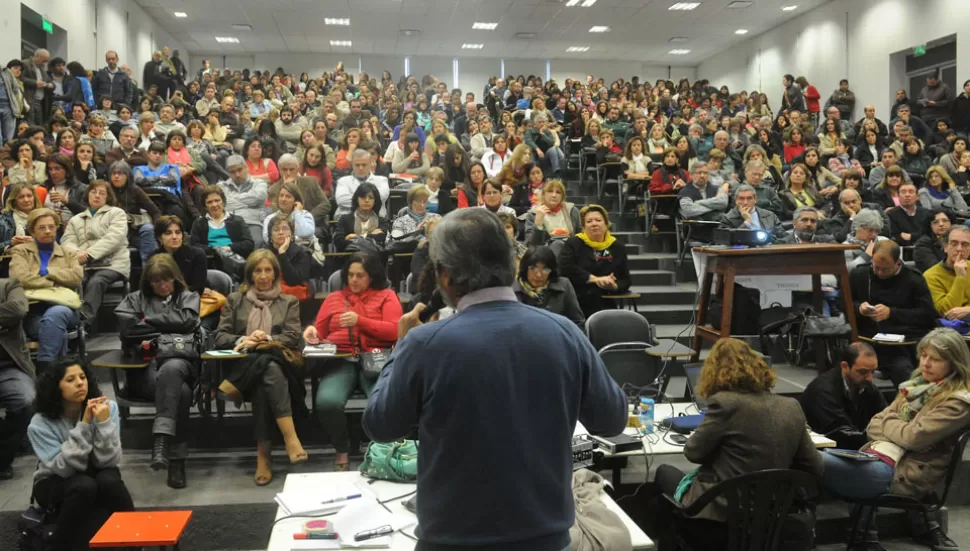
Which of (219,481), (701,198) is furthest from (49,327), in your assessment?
(701,198)

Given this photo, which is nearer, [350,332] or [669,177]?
[350,332]

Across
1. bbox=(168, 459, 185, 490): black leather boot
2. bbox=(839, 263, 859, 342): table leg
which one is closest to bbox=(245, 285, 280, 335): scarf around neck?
bbox=(168, 459, 185, 490): black leather boot

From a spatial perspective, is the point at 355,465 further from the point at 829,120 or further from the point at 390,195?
the point at 829,120

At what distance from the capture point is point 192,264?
201 inches

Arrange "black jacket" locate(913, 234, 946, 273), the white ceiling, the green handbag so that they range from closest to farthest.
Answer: the green handbag
"black jacket" locate(913, 234, 946, 273)
the white ceiling

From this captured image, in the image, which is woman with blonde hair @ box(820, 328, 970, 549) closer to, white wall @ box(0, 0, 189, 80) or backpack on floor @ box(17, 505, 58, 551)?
backpack on floor @ box(17, 505, 58, 551)

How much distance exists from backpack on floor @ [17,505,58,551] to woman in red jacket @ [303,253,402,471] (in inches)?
50.6

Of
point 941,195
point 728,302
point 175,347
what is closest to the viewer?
point 175,347

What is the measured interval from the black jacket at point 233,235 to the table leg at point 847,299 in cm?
408

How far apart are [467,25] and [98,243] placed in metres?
13.6

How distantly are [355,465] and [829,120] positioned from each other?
959 cm

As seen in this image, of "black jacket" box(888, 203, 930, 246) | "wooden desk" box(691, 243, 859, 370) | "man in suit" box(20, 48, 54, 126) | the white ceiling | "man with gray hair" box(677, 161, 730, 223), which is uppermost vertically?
the white ceiling

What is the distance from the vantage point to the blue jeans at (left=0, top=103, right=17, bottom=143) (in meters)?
9.14

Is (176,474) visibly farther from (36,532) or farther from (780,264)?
(780,264)
